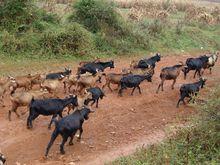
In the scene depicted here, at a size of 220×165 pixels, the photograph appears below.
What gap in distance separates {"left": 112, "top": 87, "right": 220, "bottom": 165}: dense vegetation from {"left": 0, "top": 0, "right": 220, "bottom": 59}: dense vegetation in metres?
10.9

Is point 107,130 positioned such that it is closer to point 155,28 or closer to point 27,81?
point 27,81

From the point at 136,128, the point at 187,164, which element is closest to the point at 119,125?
the point at 136,128

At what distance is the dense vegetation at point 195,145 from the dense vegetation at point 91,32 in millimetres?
10931

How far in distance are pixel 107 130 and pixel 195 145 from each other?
4138mm

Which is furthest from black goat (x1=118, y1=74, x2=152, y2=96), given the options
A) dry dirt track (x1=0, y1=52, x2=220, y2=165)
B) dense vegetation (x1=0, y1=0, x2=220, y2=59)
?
dense vegetation (x1=0, y1=0, x2=220, y2=59)

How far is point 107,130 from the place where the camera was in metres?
13.9

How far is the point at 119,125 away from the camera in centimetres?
1445

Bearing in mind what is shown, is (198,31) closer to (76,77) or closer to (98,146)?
(76,77)

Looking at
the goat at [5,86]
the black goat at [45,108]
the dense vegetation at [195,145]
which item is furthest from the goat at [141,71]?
the dense vegetation at [195,145]

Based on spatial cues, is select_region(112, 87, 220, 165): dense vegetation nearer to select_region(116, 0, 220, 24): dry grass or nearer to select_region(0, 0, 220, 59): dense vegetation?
select_region(0, 0, 220, 59): dense vegetation

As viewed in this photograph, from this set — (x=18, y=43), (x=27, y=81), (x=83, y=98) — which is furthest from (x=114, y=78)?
(x=18, y=43)

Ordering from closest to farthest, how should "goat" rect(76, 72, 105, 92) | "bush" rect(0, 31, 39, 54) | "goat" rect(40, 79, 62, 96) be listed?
1. "goat" rect(40, 79, 62, 96)
2. "goat" rect(76, 72, 105, 92)
3. "bush" rect(0, 31, 39, 54)

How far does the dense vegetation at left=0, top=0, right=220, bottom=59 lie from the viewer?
21.0m

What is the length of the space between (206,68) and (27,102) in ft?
33.1
